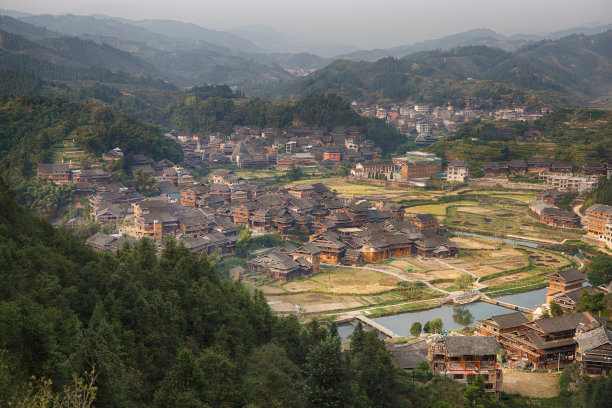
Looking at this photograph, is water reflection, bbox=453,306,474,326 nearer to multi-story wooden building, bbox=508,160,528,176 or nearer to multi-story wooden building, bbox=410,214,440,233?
multi-story wooden building, bbox=410,214,440,233

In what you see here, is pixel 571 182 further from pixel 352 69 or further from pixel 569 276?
pixel 352 69

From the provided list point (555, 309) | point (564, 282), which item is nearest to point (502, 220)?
point (564, 282)

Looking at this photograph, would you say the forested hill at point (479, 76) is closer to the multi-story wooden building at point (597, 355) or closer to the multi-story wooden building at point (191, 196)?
the multi-story wooden building at point (191, 196)

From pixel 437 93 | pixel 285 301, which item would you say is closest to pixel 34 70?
pixel 437 93

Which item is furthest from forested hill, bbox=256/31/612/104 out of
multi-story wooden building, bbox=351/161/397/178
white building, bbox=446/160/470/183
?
white building, bbox=446/160/470/183

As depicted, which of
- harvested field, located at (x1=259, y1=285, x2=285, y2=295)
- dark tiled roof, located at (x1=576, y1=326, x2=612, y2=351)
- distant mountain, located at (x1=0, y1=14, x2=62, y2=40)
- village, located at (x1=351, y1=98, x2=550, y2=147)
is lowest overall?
harvested field, located at (x1=259, y1=285, x2=285, y2=295)

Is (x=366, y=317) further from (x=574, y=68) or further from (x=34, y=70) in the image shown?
(x=574, y=68)
